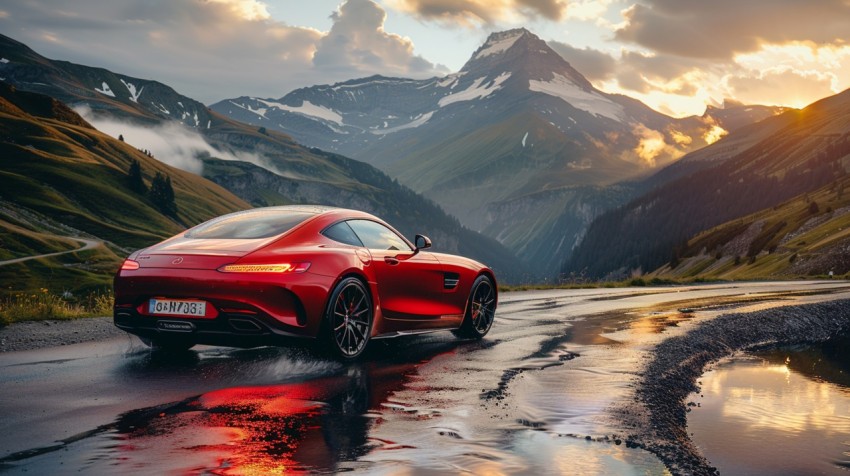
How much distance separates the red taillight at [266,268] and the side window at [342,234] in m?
1.01

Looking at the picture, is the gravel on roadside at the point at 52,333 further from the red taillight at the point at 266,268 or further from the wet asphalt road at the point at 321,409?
the red taillight at the point at 266,268

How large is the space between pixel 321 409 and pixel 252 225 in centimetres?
335

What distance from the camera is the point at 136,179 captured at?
530 feet

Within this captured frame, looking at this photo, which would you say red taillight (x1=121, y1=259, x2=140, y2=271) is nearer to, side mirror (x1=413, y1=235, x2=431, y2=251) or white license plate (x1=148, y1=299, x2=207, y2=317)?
white license plate (x1=148, y1=299, x2=207, y2=317)

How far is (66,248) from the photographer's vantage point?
102 meters

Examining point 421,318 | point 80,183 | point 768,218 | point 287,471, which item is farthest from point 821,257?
point 80,183

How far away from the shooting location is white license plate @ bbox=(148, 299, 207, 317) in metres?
8.38

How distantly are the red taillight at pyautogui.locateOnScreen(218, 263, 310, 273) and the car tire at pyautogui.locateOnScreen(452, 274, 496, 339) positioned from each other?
4024 mm

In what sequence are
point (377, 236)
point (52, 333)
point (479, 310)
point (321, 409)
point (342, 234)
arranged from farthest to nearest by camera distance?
point (479, 310) < point (52, 333) < point (377, 236) < point (342, 234) < point (321, 409)

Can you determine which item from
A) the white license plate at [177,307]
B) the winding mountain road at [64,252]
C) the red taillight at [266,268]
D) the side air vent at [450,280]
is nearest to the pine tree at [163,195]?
the winding mountain road at [64,252]

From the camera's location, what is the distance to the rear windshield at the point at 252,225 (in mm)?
9344

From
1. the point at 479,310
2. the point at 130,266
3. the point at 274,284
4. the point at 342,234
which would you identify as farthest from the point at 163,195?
the point at 274,284

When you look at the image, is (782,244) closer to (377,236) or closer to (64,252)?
(64,252)

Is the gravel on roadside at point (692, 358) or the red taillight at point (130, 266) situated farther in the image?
the red taillight at point (130, 266)
